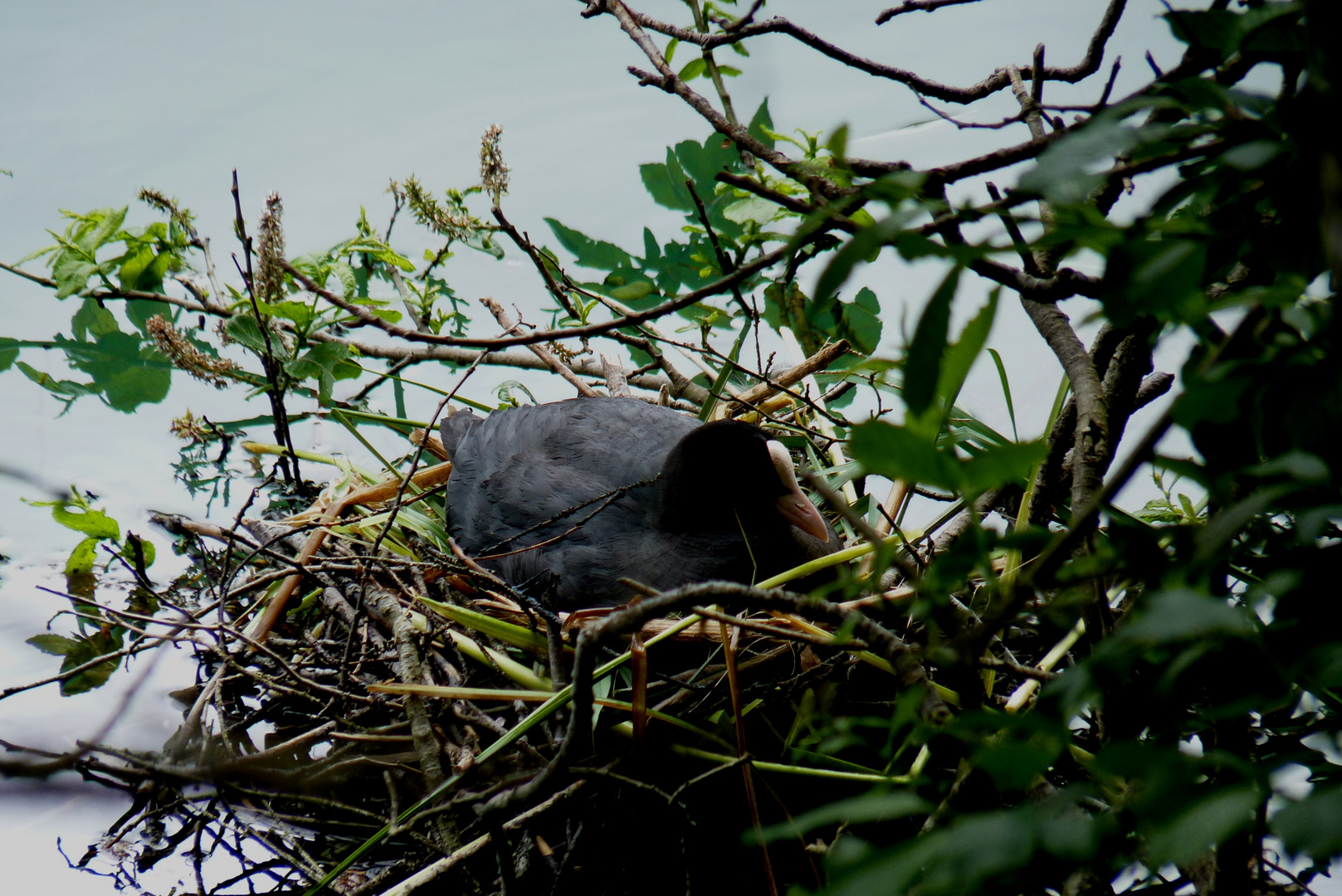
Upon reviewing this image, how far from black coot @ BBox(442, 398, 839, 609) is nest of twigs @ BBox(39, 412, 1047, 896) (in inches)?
5.5

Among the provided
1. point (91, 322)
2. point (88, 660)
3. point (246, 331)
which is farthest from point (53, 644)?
point (91, 322)

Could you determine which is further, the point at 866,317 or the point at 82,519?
the point at 866,317

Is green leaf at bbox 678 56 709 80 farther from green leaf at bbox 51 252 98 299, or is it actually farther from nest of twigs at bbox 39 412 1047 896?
green leaf at bbox 51 252 98 299

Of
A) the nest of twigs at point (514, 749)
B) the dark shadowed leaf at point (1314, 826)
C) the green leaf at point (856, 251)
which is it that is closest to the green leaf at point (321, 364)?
the nest of twigs at point (514, 749)

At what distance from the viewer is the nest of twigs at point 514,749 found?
79 centimetres

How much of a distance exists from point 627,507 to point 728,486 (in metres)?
0.16

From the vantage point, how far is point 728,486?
132 cm

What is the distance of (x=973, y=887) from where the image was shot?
240 mm

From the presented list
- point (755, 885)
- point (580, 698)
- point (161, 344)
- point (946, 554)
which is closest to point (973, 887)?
point (946, 554)

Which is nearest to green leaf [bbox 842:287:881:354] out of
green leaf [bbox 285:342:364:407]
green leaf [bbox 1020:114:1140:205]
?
green leaf [bbox 285:342:364:407]

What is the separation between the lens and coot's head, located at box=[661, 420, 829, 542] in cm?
131

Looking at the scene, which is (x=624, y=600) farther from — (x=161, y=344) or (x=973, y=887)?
(x=973, y=887)

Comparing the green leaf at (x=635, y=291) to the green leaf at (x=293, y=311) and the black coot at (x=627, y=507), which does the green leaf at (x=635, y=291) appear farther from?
the green leaf at (x=293, y=311)

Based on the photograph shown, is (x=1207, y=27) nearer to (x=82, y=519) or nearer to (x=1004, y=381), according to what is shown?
(x=1004, y=381)
